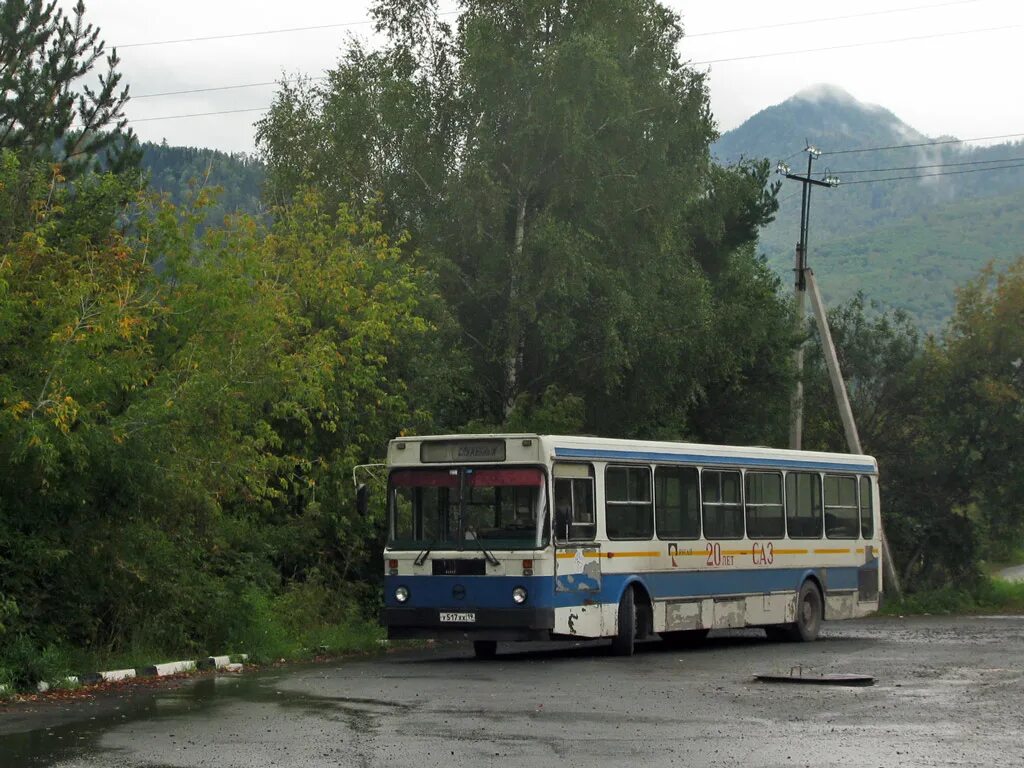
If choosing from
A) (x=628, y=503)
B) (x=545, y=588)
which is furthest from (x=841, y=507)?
(x=545, y=588)

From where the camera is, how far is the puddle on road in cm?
1116

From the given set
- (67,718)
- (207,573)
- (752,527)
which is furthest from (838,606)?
(67,718)

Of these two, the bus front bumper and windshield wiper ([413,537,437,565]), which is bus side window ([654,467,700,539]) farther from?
windshield wiper ([413,537,437,565])

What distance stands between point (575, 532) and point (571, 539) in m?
0.16

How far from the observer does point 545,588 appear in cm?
1948

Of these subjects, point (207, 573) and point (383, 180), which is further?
point (383, 180)

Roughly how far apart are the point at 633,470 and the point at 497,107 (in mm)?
17859

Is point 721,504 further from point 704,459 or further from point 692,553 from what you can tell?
point 692,553

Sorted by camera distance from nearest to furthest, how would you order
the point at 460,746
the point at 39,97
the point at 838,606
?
the point at 460,746 → the point at 838,606 → the point at 39,97

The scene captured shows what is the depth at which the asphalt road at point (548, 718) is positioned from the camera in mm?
10719

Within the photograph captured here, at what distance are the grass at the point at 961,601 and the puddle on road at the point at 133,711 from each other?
24.4 meters

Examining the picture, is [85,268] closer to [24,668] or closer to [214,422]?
[214,422]

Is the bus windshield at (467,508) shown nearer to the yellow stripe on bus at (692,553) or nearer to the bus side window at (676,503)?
the yellow stripe on bus at (692,553)

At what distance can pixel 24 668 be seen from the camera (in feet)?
52.8
